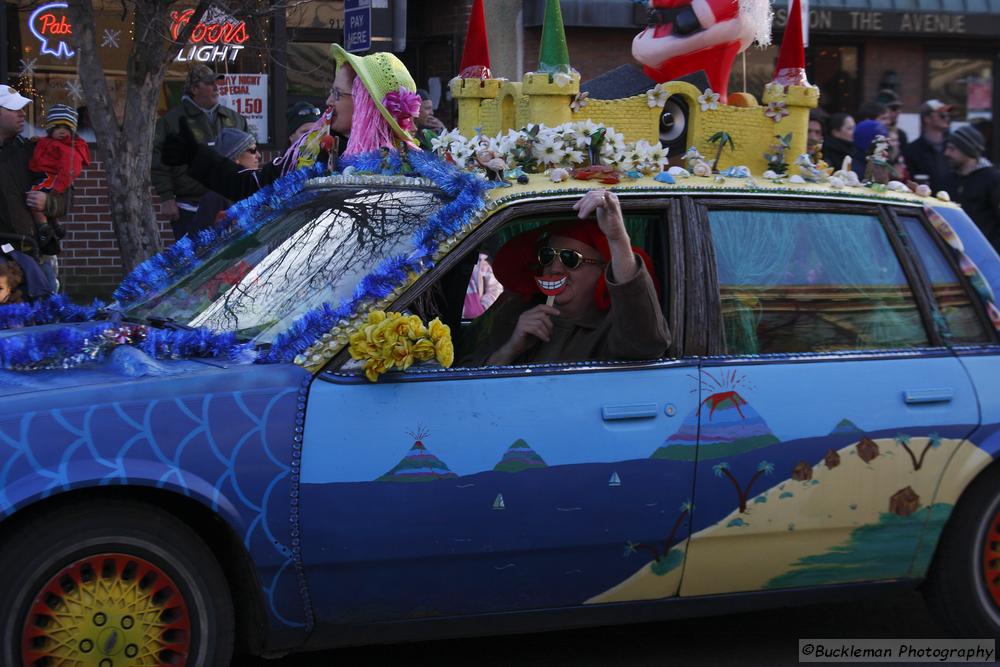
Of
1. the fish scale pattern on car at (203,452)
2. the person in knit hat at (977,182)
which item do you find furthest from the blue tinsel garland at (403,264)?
the person in knit hat at (977,182)

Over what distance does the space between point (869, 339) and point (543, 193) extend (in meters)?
1.20

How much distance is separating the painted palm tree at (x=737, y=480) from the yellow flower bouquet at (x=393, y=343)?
37.0 inches

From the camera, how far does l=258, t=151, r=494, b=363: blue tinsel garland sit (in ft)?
13.5

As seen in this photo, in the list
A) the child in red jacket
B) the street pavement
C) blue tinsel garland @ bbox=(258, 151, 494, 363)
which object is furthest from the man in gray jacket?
blue tinsel garland @ bbox=(258, 151, 494, 363)

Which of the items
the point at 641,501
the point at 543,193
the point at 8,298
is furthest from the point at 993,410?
the point at 8,298

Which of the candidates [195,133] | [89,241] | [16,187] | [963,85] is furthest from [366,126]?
[963,85]

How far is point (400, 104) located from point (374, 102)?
0.37ft

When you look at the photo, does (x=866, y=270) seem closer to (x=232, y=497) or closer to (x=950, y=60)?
(x=232, y=497)

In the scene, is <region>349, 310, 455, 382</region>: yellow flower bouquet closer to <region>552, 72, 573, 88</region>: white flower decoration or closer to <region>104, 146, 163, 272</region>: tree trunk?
<region>552, 72, 573, 88</region>: white flower decoration

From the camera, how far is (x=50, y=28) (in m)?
13.0

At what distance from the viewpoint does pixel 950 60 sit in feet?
57.4

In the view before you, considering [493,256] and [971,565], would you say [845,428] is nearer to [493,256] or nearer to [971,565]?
[971,565]

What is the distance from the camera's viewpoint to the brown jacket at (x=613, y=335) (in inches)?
171

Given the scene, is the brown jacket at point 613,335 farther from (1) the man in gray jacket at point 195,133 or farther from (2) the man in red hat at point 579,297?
(1) the man in gray jacket at point 195,133
